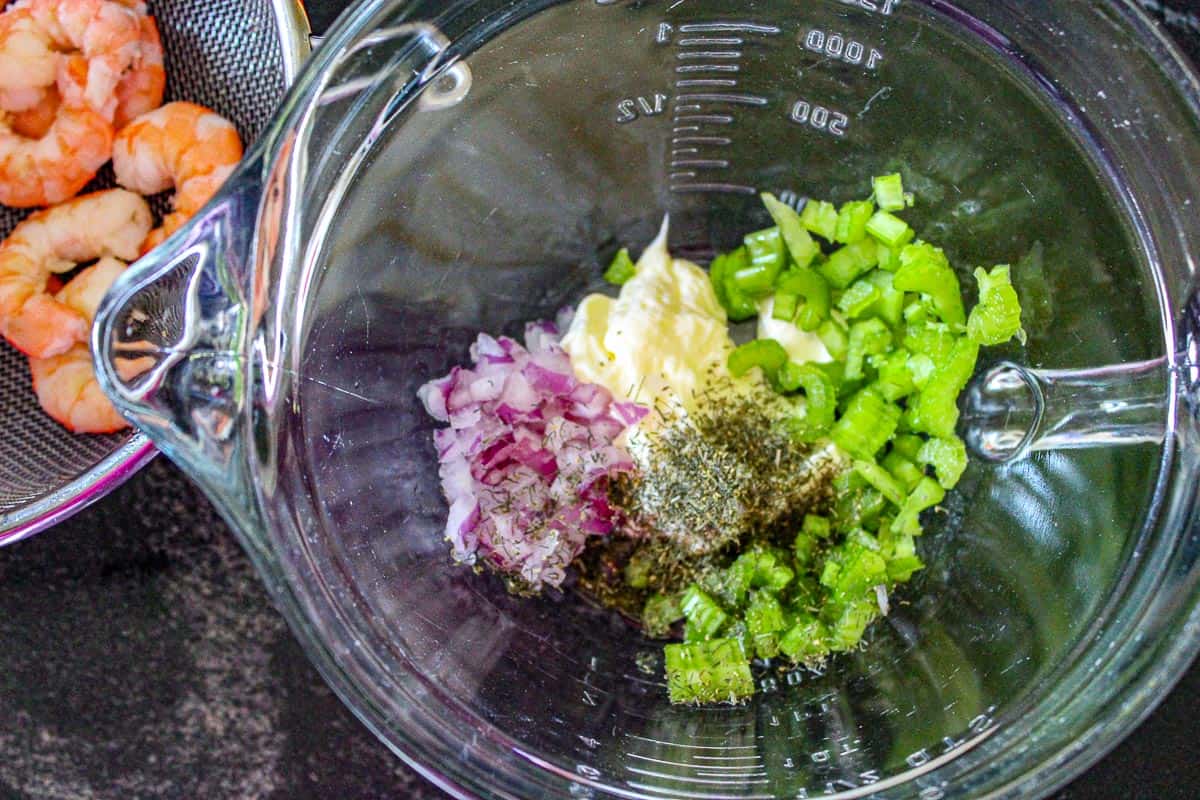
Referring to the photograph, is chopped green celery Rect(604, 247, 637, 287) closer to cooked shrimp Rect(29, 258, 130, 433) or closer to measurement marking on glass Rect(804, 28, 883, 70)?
measurement marking on glass Rect(804, 28, 883, 70)

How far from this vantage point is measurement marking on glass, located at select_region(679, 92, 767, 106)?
143 centimetres

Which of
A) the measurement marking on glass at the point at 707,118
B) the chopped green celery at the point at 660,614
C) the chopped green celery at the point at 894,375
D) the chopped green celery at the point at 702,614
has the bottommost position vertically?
the chopped green celery at the point at 660,614

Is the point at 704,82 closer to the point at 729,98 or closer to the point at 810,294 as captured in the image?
the point at 729,98

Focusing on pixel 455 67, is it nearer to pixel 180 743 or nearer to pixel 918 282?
pixel 918 282

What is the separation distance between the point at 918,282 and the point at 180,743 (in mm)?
1276

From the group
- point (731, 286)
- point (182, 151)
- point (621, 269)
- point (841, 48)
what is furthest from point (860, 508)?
point (182, 151)

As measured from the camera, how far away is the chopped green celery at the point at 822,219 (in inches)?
59.6

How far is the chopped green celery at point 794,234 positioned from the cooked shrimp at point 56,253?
36.1 inches

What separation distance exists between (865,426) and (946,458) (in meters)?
0.12

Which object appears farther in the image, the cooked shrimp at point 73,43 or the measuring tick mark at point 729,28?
the cooked shrimp at point 73,43

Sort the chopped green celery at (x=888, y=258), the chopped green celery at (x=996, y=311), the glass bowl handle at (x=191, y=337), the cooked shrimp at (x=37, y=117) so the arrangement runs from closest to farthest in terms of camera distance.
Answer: the glass bowl handle at (x=191, y=337), the chopped green celery at (x=996, y=311), the chopped green celery at (x=888, y=258), the cooked shrimp at (x=37, y=117)

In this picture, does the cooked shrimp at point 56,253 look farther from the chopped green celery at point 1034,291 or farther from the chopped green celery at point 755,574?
the chopped green celery at point 1034,291

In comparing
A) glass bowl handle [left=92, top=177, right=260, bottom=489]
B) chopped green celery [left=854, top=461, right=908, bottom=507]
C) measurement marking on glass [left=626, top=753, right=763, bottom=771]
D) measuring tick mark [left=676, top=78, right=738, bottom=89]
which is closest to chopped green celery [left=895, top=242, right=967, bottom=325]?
chopped green celery [left=854, top=461, right=908, bottom=507]

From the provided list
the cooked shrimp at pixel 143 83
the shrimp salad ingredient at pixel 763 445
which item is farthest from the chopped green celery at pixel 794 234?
the cooked shrimp at pixel 143 83
